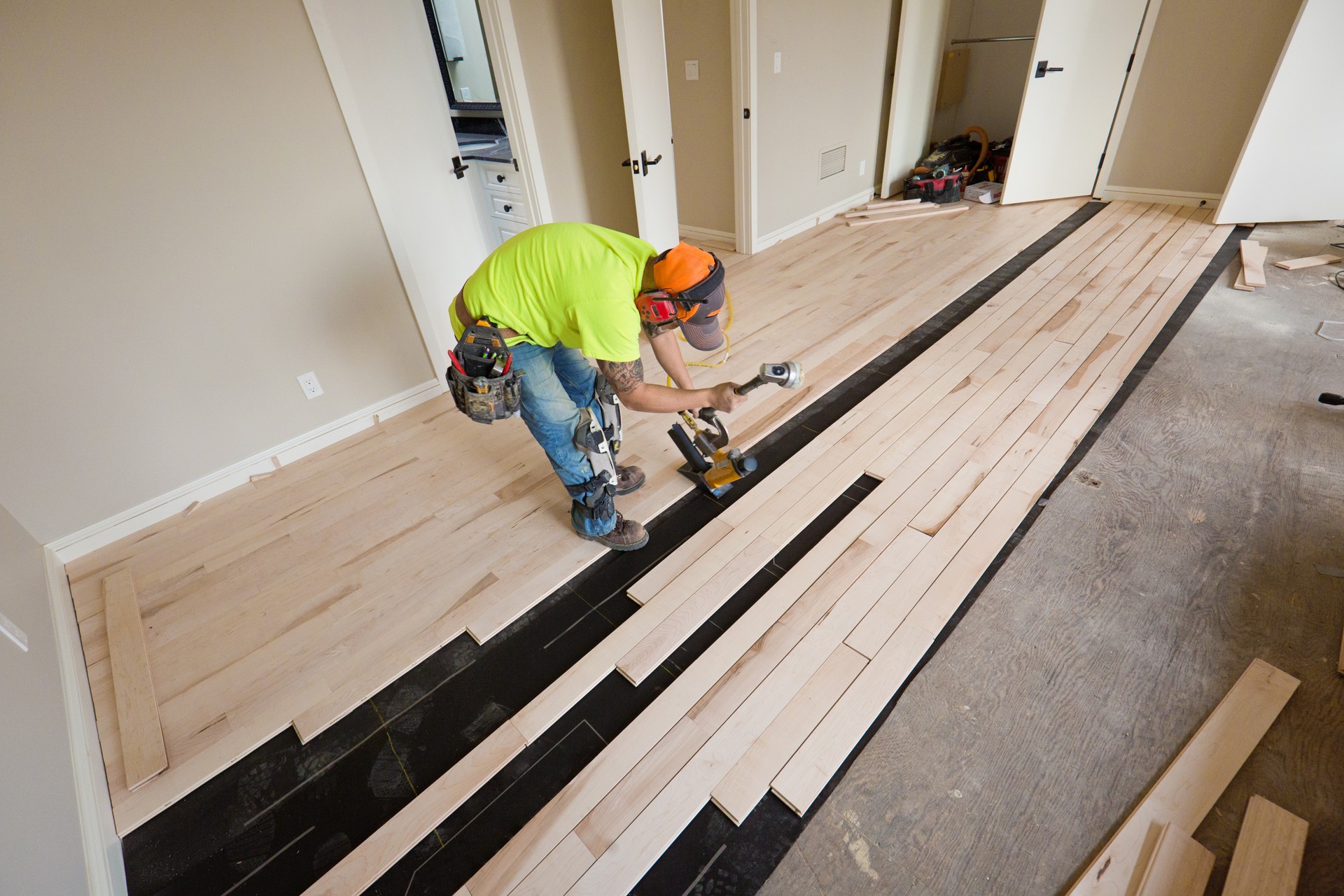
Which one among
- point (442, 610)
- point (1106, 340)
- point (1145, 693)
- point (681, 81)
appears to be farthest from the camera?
point (681, 81)

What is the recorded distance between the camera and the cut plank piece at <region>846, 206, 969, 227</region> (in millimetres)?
5258

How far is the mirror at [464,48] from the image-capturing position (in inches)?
173

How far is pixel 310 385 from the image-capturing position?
271cm

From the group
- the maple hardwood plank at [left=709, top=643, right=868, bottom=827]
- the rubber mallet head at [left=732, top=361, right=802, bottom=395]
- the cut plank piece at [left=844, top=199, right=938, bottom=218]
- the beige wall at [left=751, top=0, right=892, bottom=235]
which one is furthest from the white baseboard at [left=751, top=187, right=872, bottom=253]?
the maple hardwood plank at [left=709, top=643, right=868, bottom=827]

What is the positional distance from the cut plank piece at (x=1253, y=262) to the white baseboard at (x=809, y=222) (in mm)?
2849

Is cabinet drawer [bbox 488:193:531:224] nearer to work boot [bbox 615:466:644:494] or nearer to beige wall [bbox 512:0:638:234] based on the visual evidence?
beige wall [bbox 512:0:638:234]

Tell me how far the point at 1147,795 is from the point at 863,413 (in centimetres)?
167

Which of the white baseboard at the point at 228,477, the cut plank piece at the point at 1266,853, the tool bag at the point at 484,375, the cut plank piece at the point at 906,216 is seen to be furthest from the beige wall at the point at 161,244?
the cut plank piece at the point at 906,216

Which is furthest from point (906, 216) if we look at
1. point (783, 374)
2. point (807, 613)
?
point (807, 613)

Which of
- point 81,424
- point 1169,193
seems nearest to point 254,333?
point 81,424

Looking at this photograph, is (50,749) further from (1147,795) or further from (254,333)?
(1147,795)

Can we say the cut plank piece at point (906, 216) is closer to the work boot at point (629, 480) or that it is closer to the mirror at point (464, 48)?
the mirror at point (464, 48)

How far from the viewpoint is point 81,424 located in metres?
2.21

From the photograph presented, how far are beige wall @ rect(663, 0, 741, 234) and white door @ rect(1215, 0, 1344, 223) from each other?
140 inches
